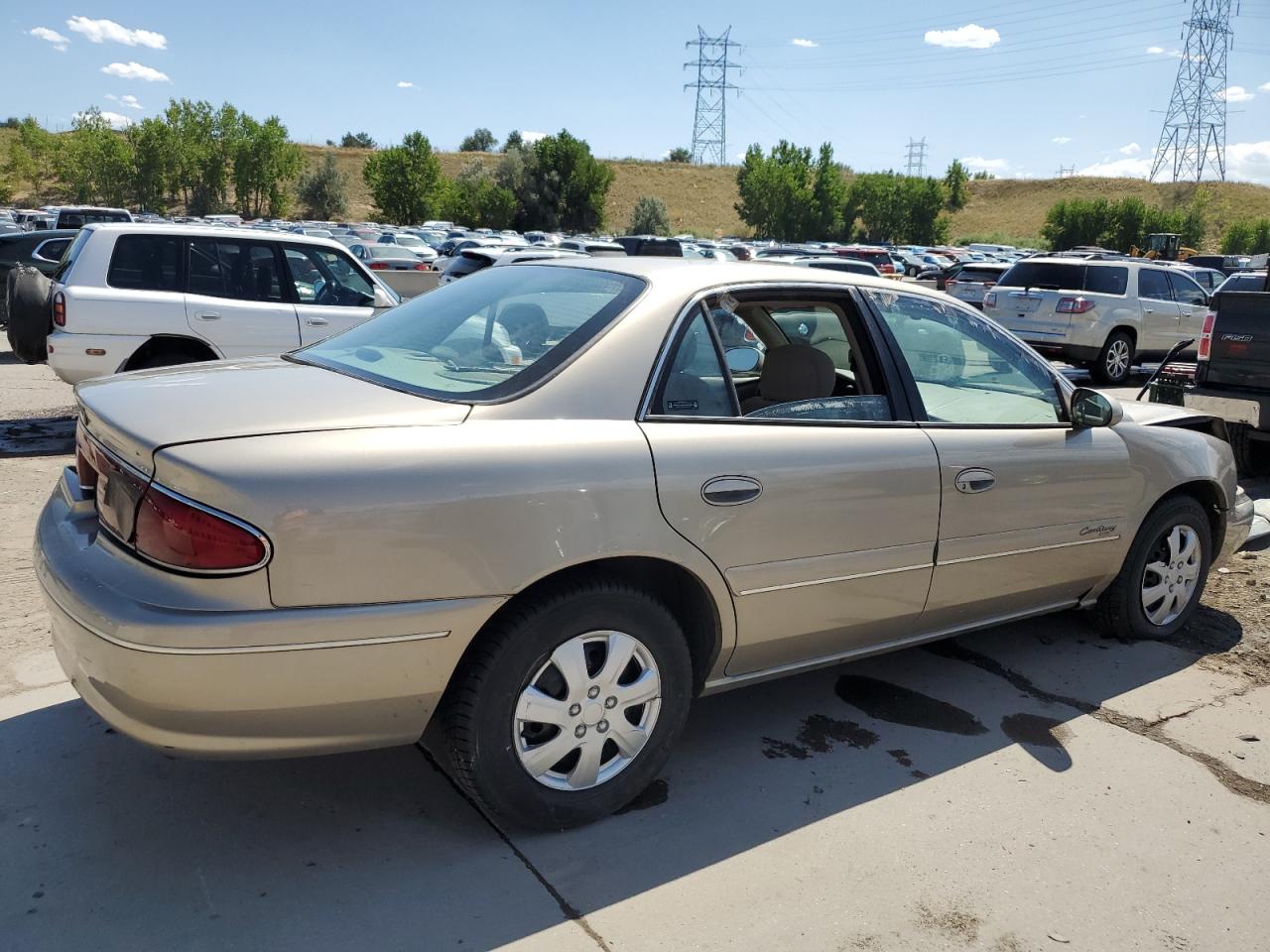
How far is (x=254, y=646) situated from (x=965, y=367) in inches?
120

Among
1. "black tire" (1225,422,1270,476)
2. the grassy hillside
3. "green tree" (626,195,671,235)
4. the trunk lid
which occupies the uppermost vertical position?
the grassy hillside

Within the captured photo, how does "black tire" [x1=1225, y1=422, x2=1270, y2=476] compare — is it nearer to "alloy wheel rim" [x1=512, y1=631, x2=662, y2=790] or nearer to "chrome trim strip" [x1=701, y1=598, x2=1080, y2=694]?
"chrome trim strip" [x1=701, y1=598, x2=1080, y2=694]

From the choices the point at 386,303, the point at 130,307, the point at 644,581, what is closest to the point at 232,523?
the point at 644,581

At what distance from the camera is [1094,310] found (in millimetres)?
14578

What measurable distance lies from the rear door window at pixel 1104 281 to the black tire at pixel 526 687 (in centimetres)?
1389

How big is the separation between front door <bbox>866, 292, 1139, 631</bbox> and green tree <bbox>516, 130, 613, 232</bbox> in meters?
70.6

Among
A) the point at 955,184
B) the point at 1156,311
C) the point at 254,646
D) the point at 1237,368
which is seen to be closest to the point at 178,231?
the point at 254,646

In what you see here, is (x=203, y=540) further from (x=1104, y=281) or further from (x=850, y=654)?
(x=1104, y=281)

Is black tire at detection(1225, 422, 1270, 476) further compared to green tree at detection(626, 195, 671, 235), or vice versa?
green tree at detection(626, 195, 671, 235)

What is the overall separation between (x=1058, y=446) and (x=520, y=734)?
2.45m

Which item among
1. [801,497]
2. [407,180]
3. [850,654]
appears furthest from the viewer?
[407,180]

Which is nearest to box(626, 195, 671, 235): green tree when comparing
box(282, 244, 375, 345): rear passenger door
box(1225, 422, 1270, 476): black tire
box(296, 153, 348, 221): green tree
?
box(296, 153, 348, 221): green tree

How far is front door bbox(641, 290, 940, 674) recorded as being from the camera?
3.01 meters

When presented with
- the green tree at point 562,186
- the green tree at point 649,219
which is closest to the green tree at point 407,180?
the green tree at point 562,186
